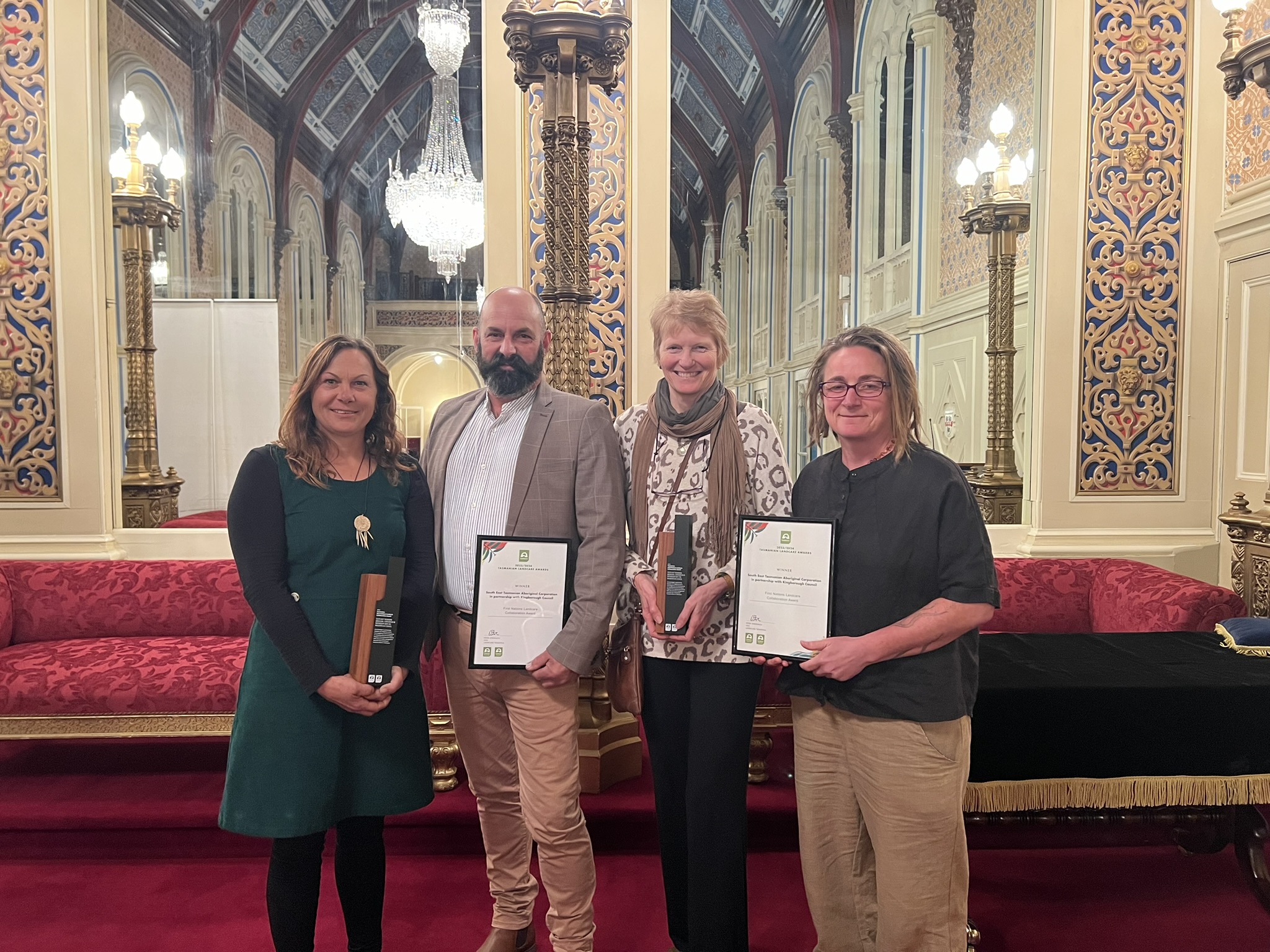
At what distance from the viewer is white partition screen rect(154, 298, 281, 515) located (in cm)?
402

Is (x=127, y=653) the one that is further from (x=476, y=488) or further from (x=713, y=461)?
(x=713, y=461)

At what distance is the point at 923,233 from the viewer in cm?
407

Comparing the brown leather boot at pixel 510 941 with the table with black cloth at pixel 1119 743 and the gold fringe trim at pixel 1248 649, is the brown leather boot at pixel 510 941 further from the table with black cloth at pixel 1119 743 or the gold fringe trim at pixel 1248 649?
the gold fringe trim at pixel 1248 649

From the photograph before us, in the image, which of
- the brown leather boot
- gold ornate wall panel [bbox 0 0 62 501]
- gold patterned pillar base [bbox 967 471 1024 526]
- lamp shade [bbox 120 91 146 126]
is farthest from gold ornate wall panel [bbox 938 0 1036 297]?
gold ornate wall panel [bbox 0 0 62 501]

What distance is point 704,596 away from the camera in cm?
183

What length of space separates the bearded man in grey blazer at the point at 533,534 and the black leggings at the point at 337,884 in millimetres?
295

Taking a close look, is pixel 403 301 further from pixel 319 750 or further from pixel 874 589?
pixel 874 589

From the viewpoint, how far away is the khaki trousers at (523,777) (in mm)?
1985

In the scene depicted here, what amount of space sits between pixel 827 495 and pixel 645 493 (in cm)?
42

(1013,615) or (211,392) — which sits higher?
(211,392)

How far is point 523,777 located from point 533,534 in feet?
1.93

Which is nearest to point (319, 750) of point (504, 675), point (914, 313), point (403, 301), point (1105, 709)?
point (504, 675)

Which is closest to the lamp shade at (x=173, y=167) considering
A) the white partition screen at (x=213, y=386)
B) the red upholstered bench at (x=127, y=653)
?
the white partition screen at (x=213, y=386)

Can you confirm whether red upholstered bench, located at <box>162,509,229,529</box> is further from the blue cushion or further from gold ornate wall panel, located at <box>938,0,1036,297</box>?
the blue cushion
